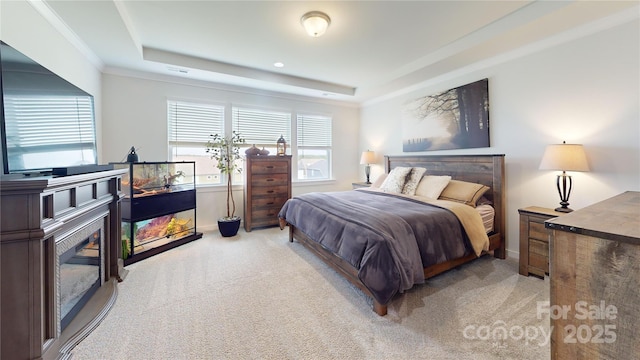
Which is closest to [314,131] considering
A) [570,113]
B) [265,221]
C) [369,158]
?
[369,158]

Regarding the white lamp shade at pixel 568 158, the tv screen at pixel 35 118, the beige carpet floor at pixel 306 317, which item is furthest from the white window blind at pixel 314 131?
the white lamp shade at pixel 568 158

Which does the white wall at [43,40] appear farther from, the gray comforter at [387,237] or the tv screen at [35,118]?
the gray comforter at [387,237]

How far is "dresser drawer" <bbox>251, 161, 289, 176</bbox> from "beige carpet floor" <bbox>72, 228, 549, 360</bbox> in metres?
1.78

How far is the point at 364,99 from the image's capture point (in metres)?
5.16

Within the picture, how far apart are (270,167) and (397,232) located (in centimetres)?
277

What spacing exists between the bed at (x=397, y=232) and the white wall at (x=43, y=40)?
2.73 meters

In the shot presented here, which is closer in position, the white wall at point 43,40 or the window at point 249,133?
the white wall at point 43,40

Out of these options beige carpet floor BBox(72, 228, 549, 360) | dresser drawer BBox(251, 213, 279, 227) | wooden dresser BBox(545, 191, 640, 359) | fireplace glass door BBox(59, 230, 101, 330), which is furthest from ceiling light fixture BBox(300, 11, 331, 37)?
dresser drawer BBox(251, 213, 279, 227)

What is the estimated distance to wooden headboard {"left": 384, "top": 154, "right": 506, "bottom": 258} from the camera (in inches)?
115

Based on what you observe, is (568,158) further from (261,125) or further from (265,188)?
(261,125)

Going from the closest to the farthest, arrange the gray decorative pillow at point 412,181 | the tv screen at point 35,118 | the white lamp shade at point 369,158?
the tv screen at point 35,118, the gray decorative pillow at point 412,181, the white lamp shade at point 369,158

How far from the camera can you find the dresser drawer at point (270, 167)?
13.5ft

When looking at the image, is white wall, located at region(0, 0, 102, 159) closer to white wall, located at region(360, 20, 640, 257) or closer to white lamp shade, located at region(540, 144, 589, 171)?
white lamp shade, located at region(540, 144, 589, 171)

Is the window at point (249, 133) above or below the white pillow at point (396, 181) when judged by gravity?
above
